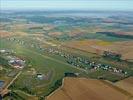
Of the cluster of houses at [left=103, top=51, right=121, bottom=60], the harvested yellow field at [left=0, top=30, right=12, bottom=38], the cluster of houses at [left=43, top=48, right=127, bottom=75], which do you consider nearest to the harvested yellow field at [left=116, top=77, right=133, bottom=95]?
the cluster of houses at [left=43, top=48, right=127, bottom=75]

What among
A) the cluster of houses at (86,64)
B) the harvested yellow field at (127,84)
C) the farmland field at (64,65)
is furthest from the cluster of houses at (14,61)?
the harvested yellow field at (127,84)

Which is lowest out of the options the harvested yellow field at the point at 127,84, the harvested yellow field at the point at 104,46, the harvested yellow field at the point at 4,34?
the harvested yellow field at the point at 4,34

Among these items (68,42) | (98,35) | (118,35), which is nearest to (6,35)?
(68,42)

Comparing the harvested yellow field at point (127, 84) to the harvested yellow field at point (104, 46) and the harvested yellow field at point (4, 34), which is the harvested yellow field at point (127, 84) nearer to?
the harvested yellow field at point (104, 46)

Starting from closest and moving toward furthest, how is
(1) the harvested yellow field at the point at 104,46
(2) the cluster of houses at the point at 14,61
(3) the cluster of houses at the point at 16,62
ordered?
(3) the cluster of houses at the point at 16,62 < (2) the cluster of houses at the point at 14,61 < (1) the harvested yellow field at the point at 104,46

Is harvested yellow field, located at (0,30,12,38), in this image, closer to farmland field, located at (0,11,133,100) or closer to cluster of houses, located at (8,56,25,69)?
farmland field, located at (0,11,133,100)

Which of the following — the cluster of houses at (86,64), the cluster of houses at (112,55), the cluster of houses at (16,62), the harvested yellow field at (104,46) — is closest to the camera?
the cluster of houses at (86,64)

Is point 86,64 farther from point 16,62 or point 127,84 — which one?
point 127,84
